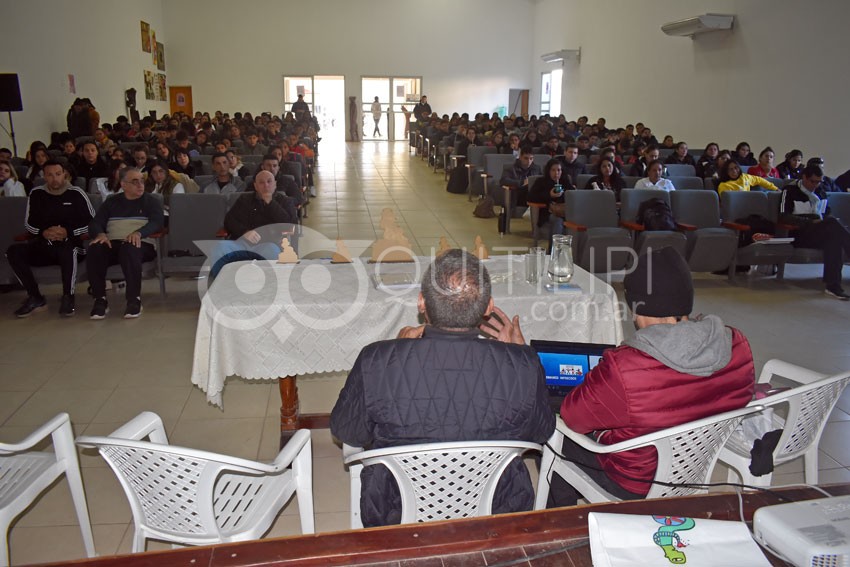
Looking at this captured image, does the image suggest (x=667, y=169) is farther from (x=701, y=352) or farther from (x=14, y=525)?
(x=14, y=525)

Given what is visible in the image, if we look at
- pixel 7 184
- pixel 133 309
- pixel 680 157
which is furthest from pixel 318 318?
pixel 680 157

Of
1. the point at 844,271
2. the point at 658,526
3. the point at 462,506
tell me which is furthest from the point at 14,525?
the point at 844,271

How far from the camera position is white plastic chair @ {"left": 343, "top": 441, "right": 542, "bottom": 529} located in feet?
5.23

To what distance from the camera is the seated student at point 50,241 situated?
4.69m

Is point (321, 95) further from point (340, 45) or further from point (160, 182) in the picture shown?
point (160, 182)

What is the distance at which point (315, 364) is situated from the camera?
2799 mm

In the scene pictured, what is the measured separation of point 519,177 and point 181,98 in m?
15.8

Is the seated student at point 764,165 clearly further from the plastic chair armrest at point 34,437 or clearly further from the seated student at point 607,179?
the plastic chair armrest at point 34,437

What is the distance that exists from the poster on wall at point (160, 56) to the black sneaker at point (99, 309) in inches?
636

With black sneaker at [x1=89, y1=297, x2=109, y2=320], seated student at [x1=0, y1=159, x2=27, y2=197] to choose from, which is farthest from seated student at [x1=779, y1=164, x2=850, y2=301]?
seated student at [x1=0, y1=159, x2=27, y2=197]

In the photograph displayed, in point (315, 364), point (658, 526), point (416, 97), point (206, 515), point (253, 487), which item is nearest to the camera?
point (658, 526)

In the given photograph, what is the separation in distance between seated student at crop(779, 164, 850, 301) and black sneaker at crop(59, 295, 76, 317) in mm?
5800

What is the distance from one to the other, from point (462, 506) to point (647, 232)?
13.9 ft

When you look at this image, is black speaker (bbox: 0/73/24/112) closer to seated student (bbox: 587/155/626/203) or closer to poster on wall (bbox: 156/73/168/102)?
seated student (bbox: 587/155/626/203)
